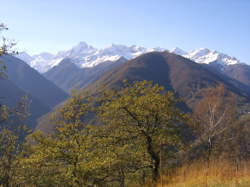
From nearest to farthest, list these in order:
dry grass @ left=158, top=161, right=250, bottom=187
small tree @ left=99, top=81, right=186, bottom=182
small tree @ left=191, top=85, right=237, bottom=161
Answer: dry grass @ left=158, top=161, right=250, bottom=187 < small tree @ left=99, top=81, right=186, bottom=182 < small tree @ left=191, top=85, right=237, bottom=161

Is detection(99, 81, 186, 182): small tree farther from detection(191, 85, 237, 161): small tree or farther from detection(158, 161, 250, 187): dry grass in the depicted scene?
detection(158, 161, 250, 187): dry grass

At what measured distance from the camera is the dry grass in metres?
10.5

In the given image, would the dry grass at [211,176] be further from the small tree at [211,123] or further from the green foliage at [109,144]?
the green foliage at [109,144]

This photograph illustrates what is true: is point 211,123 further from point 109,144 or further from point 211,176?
point 211,176

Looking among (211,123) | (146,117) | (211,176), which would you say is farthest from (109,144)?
(211,176)

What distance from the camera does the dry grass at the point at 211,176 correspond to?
10470mm

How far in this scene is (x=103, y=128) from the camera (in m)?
20.6

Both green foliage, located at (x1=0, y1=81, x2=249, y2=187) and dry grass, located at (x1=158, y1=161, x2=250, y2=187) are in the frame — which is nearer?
dry grass, located at (x1=158, y1=161, x2=250, y2=187)

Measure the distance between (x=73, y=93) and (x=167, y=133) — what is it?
301 inches

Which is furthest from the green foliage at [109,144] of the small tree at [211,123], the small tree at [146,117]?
the small tree at [211,123]

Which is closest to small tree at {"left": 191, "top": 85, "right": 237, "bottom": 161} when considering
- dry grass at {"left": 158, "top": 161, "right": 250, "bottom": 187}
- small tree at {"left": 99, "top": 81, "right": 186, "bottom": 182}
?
dry grass at {"left": 158, "top": 161, "right": 250, "bottom": 187}

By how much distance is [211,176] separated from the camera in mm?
11641

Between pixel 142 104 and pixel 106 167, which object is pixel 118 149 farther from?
pixel 142 104

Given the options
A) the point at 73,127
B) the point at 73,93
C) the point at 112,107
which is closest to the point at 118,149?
the point at 112,107
